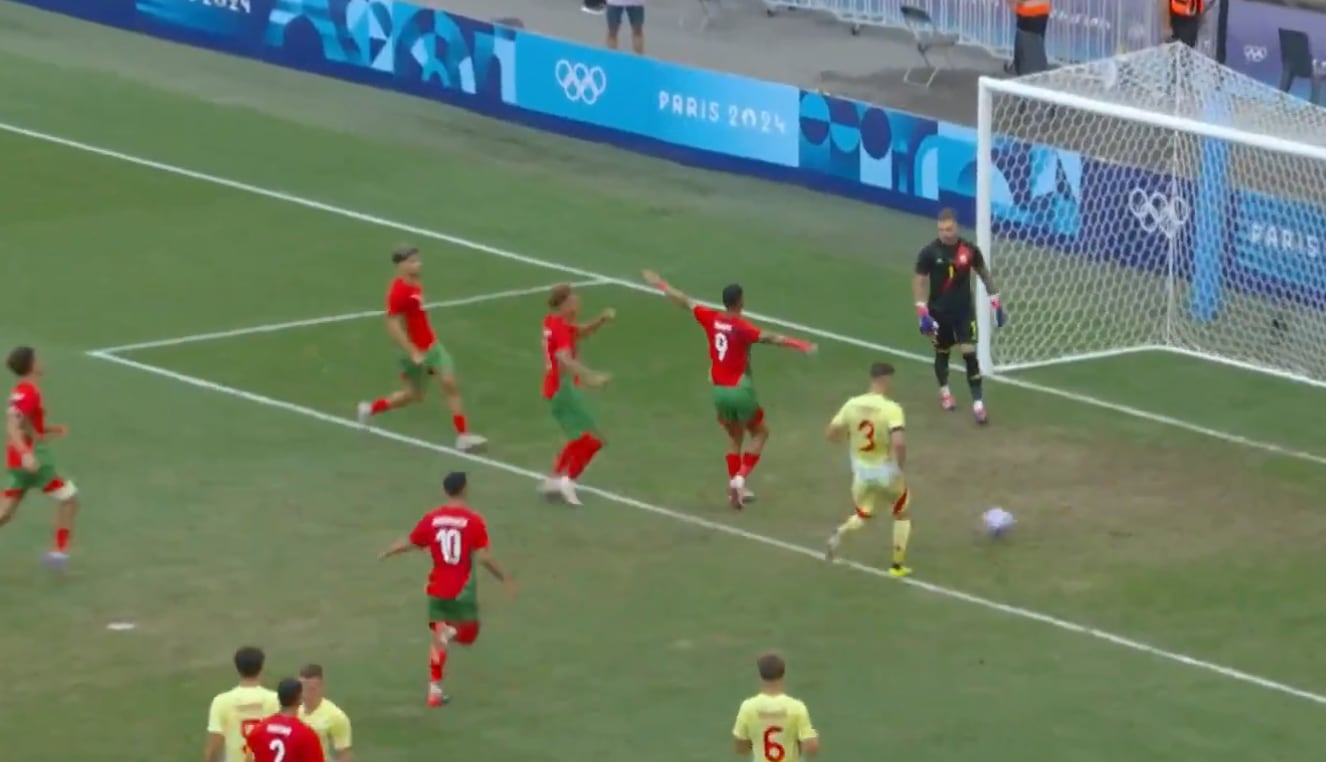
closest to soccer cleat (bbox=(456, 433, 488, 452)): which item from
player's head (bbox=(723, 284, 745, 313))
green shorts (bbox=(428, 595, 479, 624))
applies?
player's head (bbox=(723, 284, 745, 313))

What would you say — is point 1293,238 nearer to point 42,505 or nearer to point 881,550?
point 881,550

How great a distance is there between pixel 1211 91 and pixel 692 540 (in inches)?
345

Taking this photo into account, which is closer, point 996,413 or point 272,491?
point 272,491

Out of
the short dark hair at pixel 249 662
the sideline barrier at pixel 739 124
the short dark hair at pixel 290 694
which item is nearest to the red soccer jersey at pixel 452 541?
the short dark hair at pixel 249 662

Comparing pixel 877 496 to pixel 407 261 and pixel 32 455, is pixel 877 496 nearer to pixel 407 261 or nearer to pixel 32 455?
pixel 407 261

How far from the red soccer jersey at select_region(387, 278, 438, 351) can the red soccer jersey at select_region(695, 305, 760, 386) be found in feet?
9.93

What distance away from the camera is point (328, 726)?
17203 mm

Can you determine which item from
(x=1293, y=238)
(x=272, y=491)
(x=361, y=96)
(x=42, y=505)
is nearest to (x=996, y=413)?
→ (x=1293, y=238)

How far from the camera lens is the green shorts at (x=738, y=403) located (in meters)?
24.6

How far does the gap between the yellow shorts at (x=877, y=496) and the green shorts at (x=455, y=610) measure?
12.7 ft

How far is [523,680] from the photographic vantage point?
20984 mm

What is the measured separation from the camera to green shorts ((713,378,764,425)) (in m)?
24.6

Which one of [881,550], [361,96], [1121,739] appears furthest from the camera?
[361,96]

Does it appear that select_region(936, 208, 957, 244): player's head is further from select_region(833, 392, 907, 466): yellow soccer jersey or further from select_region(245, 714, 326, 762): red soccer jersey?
select_region(245, 714, 326, 762): red soccer jersey
